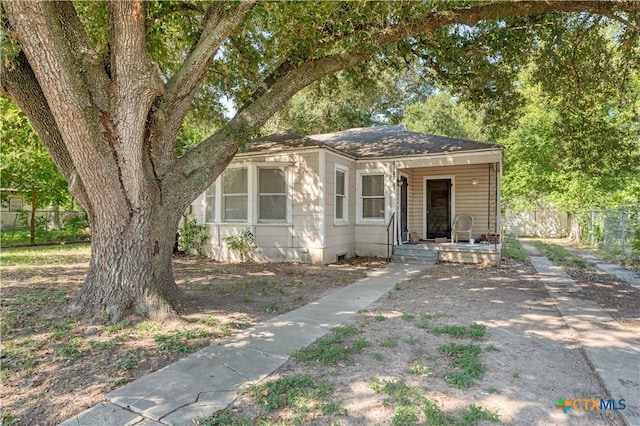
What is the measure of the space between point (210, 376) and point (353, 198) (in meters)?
8.05

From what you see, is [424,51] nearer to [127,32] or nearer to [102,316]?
[127,32]

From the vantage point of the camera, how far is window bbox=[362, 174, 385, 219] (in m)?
10.4

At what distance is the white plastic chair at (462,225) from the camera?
1087 centimetres

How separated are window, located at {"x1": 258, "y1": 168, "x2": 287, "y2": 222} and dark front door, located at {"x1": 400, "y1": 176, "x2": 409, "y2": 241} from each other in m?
3.71

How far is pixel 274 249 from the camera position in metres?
9.51

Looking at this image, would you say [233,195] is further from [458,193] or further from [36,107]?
[458,193]

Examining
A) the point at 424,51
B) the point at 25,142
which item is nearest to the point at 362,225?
the point at 424,51

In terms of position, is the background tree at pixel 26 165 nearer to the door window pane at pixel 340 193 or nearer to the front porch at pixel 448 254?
the door window pane at pixel 340 193

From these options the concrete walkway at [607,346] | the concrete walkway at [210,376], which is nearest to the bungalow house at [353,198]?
the concrete walkway at [607,346]

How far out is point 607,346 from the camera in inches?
146

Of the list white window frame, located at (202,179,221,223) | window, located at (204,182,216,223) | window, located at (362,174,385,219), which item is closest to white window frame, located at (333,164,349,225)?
window, located at (362,174,385,219)

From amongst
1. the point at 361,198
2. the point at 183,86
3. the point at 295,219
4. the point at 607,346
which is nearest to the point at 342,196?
the point at 361,198

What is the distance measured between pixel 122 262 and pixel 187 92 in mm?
2275

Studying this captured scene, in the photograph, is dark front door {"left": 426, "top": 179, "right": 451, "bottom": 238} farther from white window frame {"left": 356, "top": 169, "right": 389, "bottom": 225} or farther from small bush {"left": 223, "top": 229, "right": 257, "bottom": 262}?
small bush {"left": 223, "top": 229, "right": 257, "bottom": 262}
